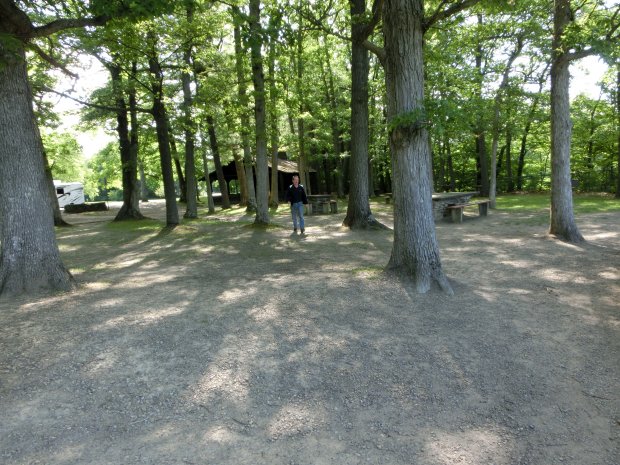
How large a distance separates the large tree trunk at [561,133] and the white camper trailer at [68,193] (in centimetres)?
3589

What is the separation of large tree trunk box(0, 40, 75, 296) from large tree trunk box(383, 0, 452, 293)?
5.05 meters

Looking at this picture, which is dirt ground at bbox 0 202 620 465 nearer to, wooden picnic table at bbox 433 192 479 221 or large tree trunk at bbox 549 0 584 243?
large tree trunk at bbox 549 0 584 243

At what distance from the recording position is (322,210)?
18984mm

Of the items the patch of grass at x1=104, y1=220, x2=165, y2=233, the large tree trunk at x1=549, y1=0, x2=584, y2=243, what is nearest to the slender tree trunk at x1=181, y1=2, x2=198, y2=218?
the patch of grass at x1=104, y1=220, x2=165, y2=233

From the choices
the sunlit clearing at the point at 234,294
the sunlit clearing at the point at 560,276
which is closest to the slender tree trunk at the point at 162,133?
the sunlit clearing at the point at 234,294

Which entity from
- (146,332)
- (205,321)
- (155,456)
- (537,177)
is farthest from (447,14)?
(537,177)

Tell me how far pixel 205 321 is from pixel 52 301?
2308 mm

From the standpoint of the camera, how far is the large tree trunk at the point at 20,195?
5.60m

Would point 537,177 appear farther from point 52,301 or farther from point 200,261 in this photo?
point 52,301

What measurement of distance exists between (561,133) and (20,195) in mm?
10489

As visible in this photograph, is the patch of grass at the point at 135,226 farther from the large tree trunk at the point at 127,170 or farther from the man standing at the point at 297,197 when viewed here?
the man standing at the point at 297,197

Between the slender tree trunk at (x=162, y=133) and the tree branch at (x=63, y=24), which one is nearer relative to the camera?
the tree branch at (x=63, y=24)

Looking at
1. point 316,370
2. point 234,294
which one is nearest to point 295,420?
point 316,370

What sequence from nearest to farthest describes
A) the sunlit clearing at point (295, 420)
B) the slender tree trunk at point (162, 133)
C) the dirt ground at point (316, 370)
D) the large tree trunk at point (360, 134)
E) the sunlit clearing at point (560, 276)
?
1. the dirt ground at point (316, 370)
2. the sunlit clearing at point (295, 420)
3. the sunlit clearing at point (560, 276)
4. the large tree trunk at point (360, 134)
5. the slender tree trunk at point (162, 133)
